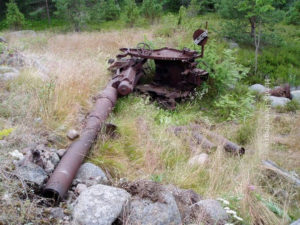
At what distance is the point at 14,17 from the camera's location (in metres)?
15.1

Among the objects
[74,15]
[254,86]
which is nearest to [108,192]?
[254,86]

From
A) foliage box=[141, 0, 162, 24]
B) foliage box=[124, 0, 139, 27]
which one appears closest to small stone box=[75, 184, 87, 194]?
foliage box=[124, 0, 139, 27]

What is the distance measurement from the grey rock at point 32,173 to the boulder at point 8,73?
2409 millimetres

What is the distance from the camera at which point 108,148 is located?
333cm

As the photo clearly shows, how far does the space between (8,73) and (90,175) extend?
2767mm

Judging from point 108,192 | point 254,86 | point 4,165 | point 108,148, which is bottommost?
point 254,86

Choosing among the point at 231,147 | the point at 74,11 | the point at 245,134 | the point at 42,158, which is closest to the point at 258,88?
the point at 245,134

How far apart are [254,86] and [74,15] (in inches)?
403

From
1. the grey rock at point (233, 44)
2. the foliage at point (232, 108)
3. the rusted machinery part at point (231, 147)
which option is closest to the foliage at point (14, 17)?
the grey rock at point (233, 44)

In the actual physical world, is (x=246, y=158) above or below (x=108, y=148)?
below

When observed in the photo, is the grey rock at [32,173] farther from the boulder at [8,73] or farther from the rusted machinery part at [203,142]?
the boulder at [8,73]

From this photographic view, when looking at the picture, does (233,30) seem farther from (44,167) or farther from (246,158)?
(44,167)

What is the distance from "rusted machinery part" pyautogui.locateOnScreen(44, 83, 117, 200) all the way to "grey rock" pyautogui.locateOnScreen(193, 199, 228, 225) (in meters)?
1.15

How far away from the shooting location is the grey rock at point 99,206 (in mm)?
2029
